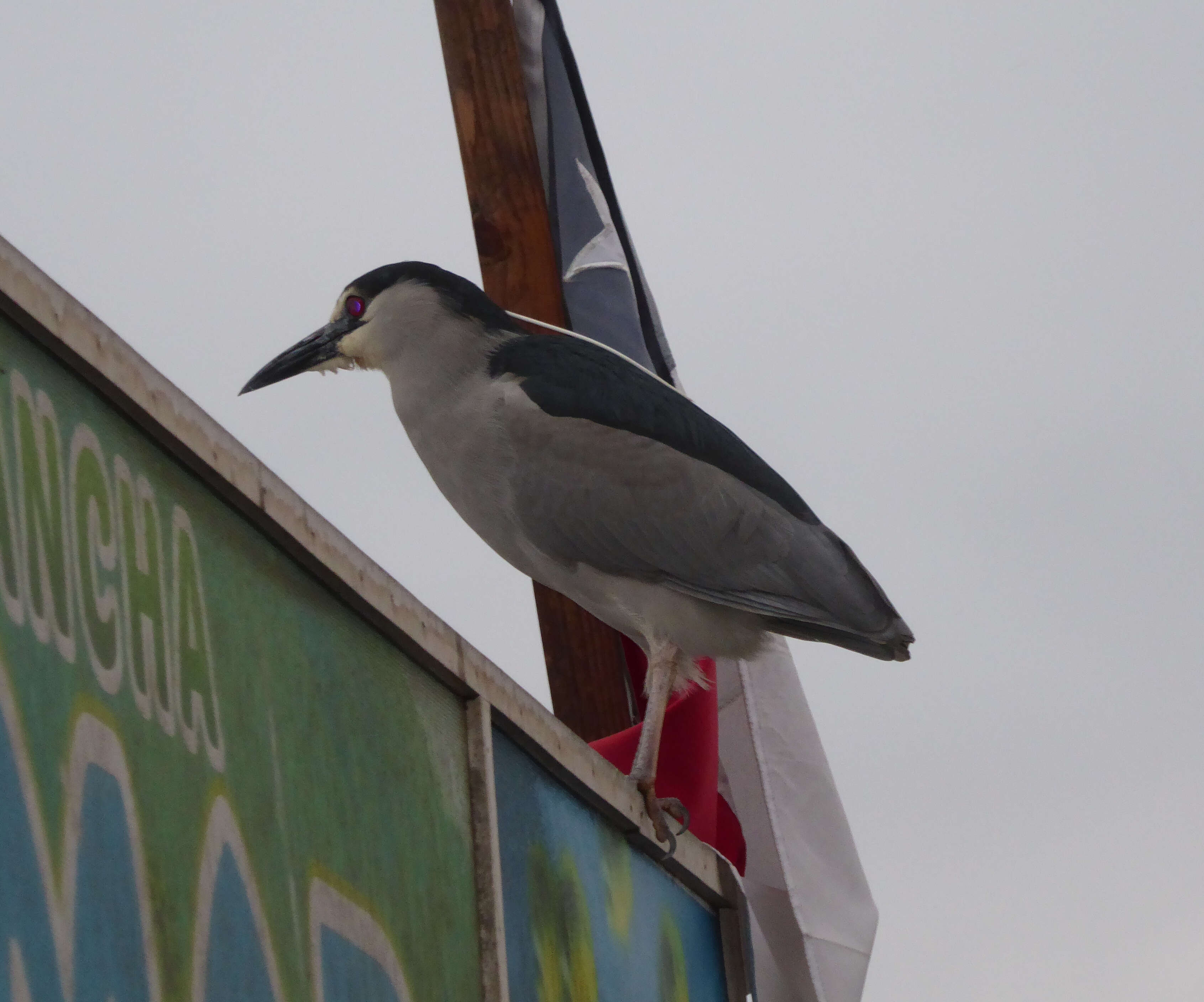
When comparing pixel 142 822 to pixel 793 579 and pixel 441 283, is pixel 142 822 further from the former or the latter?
pixel 441 283

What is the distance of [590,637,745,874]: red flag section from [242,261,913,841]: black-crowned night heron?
192 mm

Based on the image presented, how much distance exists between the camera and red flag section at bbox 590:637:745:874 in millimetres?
4047

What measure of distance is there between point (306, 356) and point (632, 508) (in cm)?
91

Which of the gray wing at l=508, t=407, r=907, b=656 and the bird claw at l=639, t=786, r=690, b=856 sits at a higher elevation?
the gray wing at l=508, t=407, r=907, b=656

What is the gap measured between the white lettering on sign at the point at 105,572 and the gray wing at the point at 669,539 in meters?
1.99

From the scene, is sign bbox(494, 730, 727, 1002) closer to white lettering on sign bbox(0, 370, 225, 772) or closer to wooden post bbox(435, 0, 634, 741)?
white lettering on sign bbox(0, 370, 225, 772)

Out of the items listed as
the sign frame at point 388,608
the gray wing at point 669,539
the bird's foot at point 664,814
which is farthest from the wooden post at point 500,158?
the sign frame at point 388,608

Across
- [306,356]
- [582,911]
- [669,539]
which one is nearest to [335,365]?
[306,356]

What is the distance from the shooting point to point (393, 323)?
4.20 m

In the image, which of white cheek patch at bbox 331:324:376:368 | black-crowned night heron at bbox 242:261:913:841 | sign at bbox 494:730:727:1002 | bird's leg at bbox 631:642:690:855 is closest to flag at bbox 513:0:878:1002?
bird's leg at bbox 631:642:690:855

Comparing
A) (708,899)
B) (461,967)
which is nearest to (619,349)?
(708,899)

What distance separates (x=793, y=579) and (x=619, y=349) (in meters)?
1.02

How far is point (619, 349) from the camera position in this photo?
467 centimetres

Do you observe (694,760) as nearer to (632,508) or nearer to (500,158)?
(632,508)
